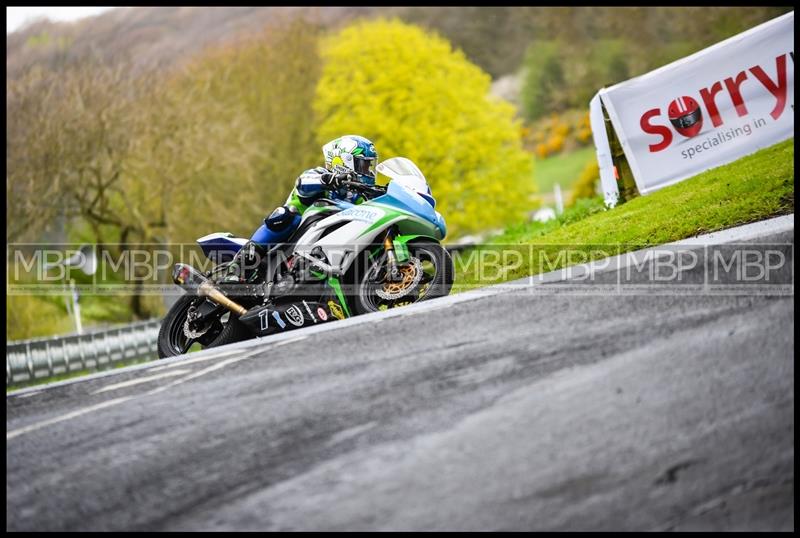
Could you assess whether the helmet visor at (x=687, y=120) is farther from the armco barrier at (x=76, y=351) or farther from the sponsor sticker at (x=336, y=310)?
the armco barrier at (x=76, y=351)

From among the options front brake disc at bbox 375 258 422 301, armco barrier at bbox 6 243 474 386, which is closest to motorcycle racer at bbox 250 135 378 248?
front brake disc at bbox 375 258 422 301

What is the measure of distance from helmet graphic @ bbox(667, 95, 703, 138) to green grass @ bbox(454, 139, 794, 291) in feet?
3.25

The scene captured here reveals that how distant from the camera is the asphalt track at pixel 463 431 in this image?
4.54 metres

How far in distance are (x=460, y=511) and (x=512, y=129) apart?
3697cm

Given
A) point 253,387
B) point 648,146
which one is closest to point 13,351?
point 648,146

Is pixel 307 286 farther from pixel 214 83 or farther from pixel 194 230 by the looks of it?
pixel 214 83

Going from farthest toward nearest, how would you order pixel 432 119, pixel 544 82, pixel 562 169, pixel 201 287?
1. pixel 544 82
2. pixel 562 169
3. pixel 432 119
4. pixel 201 287

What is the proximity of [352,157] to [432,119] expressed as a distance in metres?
29.6

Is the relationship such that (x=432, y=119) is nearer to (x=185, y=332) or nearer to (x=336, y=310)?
(x=185, y=332)

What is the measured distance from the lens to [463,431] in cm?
511

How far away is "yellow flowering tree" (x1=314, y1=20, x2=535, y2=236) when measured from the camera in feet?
123

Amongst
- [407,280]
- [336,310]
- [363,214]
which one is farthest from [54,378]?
[407,280]

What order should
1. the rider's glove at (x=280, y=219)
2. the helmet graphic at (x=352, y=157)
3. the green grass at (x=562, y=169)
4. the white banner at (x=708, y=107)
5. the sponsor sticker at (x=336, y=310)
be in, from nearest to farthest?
the sponsor sticker at (x=336, y=310) < the rider's glove at (x=280, y=219) < the helmet graphic at (x=352, y=157) < the white banner at (x=708, y=107) < the green grass at (x=562, y=169)

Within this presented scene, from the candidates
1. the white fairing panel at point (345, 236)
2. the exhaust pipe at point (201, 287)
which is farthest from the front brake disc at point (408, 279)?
the exhaust pipe at point (201, 287)
